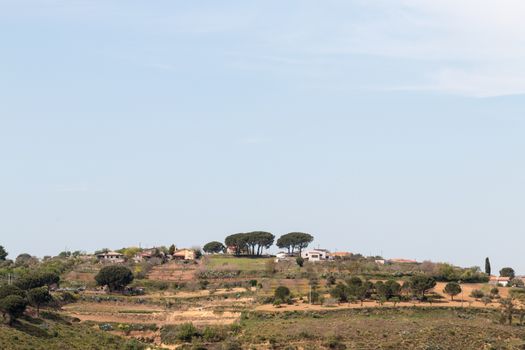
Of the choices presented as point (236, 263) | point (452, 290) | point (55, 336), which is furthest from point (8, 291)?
point (236, 263)

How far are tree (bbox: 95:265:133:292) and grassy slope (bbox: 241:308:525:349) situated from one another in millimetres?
27546

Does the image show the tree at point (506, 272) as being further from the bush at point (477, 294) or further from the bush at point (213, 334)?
the bush at point (213, 334)

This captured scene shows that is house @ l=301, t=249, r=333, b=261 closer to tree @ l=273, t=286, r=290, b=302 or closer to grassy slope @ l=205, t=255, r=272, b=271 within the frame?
grassy slope @ l=205, t=255, r=272, b=271

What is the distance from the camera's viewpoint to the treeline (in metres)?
155

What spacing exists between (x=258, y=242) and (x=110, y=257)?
28.8 metres

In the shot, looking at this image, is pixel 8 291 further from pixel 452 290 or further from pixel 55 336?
pixel 452 290

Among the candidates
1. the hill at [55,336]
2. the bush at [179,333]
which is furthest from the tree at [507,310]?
the hill at [55,336]

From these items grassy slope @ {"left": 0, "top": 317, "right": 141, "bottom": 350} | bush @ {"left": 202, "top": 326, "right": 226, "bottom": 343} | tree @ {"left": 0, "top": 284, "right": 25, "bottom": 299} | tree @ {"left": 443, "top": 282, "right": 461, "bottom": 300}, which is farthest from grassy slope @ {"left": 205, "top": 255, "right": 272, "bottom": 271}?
tree @ {"left": 0, "top": 284, "right": 25, "bottom": 299}

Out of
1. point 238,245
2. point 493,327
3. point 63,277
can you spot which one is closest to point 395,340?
point 493,327

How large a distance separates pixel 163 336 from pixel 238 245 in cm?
7077

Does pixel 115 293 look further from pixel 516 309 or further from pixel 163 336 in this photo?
pixel 516 309

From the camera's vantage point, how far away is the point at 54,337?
2886 inches

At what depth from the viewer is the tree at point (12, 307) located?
243 feet

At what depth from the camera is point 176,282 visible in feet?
397
